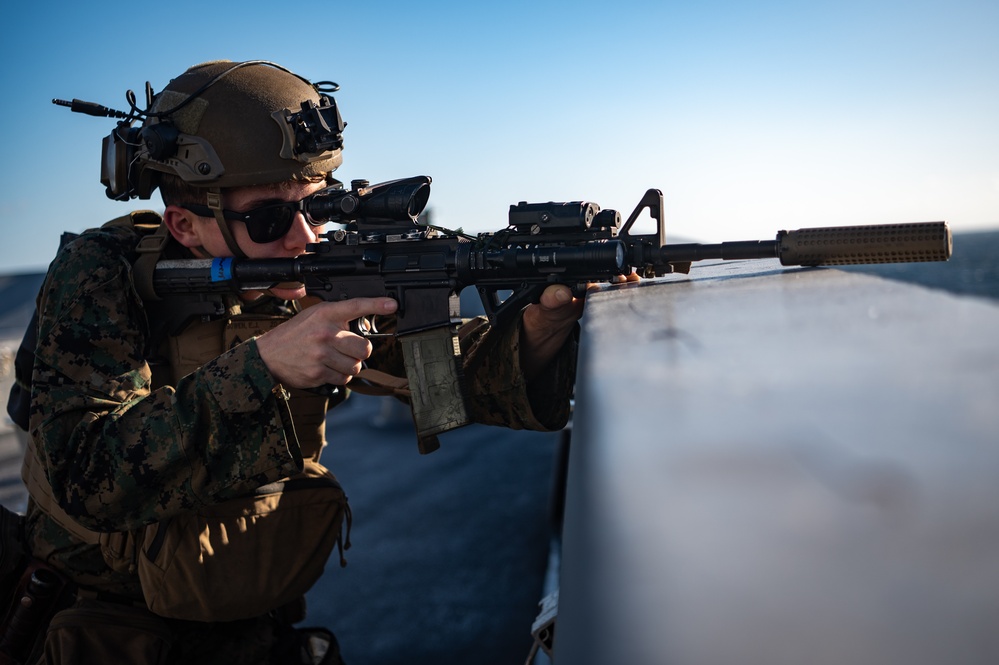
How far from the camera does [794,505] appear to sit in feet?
1.73

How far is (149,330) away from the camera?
2547mm

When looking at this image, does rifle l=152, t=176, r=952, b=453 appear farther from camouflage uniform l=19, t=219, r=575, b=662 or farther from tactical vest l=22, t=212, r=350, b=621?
camouflage uniform l=19, t=219, r=575, b=662

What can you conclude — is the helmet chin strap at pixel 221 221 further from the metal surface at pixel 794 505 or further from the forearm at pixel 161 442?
the metal surface at pixel 794 505

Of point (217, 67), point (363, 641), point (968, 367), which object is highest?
point (217, 67)

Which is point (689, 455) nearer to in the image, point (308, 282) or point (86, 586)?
point (308, 282)

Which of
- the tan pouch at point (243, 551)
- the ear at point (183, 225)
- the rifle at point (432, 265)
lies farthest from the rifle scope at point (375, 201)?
the tan pouch at point (243, 551)

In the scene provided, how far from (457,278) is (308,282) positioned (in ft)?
1.78

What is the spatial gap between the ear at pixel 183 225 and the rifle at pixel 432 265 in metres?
0.17

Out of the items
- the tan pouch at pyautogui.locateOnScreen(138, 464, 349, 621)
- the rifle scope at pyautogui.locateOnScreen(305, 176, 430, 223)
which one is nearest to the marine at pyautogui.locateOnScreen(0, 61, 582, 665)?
the tan pouch at pyautogui.locateOnScreen(138, 464, 349, 621)

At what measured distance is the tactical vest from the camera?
90.6 inches

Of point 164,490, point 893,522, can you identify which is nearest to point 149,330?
point 164,490

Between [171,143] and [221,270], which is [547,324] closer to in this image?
[221,270]

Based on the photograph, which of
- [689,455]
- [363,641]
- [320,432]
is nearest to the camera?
[689,455]

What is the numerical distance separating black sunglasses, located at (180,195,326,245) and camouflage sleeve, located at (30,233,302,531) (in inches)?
18.0
